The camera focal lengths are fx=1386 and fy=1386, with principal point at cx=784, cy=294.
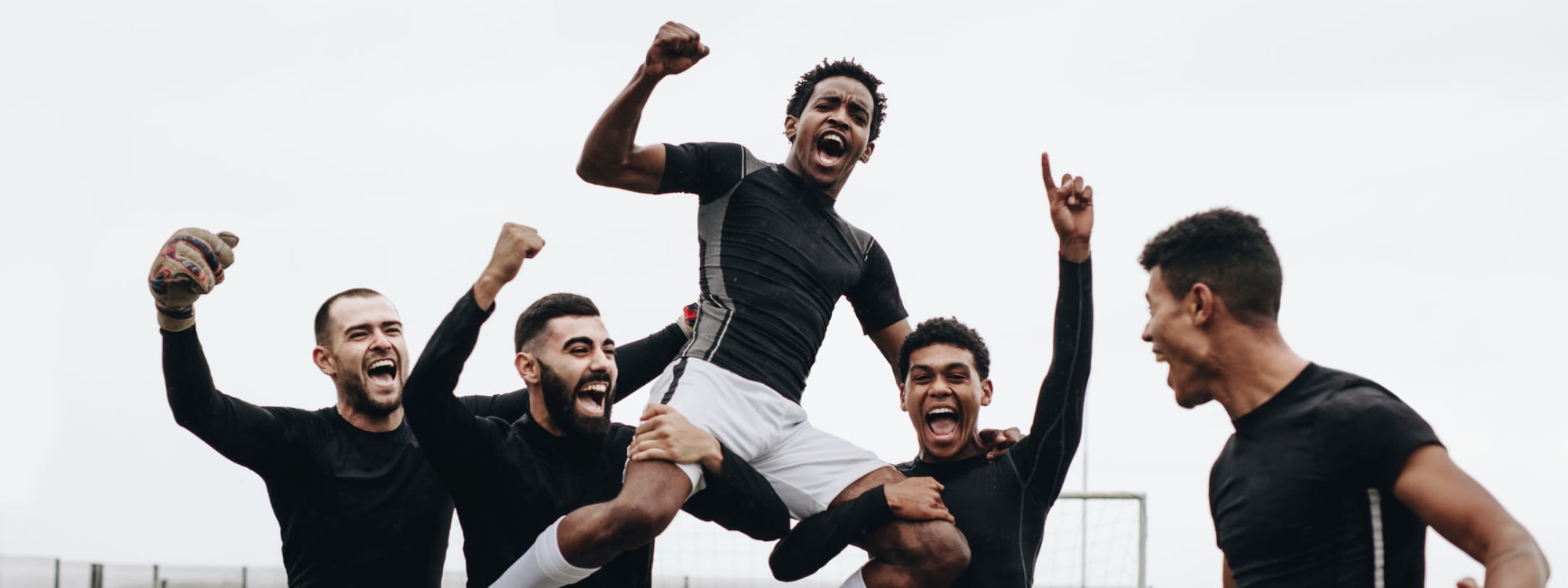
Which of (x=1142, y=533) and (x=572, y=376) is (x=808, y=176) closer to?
(x=572, y=376)

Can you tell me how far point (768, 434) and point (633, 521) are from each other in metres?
0.79

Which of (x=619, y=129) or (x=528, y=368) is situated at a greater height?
(x=619, y=129)

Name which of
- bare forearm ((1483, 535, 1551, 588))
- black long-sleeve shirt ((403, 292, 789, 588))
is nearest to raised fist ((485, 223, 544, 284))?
black long-sleeve shirt ((403, 292, 789, 588))

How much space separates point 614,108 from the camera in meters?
4.98

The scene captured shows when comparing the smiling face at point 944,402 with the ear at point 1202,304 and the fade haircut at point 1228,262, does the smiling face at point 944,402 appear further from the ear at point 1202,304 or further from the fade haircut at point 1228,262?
the ear at point 1202,304

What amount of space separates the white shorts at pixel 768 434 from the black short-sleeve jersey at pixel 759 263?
0.24 ft

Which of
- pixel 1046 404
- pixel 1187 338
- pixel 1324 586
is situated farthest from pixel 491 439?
pixel 1324 586

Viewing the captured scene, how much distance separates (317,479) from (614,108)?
1.94 m

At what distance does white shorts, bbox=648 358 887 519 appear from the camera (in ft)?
16.7

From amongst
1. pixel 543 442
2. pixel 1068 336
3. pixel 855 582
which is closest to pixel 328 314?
pixel 543 442

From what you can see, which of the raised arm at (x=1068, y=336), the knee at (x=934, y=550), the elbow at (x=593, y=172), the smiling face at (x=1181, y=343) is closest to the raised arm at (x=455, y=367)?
the elbow at (x=593, y=172)

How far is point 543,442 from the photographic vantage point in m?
5.27

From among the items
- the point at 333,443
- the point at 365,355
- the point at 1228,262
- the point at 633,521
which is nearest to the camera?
the point at 1228,262

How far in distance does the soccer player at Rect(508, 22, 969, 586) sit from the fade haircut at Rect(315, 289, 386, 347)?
4.96ft
